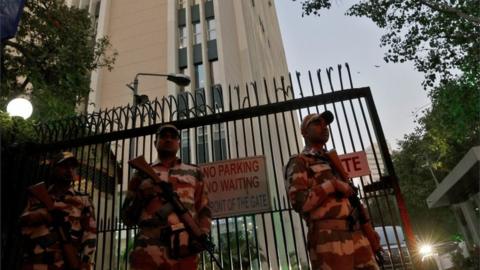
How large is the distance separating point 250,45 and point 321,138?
18171 millimetres

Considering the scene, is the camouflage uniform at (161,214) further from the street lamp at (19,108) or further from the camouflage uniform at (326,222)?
the street lamp at (19,108)

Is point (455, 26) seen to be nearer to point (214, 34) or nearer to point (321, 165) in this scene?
point (321, 165)

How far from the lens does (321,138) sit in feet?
9.84

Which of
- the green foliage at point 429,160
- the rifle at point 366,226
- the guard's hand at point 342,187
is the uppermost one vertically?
the green foliage at point 429,160

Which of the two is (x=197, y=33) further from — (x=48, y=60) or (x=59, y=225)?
(x=59, y=225)

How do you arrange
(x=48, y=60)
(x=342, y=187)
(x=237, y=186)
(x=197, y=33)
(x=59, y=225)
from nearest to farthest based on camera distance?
1. (x=342, y=187)
2. (x=59, y=225)
3. (x=237, y=186)
4. (x=48, y=60)
5. (x=197, y=33)

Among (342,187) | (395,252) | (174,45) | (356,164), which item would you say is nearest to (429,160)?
(395,252)

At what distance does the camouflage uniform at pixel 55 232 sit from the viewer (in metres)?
2.99

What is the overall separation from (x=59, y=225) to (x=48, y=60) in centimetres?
468

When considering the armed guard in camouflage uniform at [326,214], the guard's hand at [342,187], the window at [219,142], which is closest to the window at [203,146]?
the window at [219,142]

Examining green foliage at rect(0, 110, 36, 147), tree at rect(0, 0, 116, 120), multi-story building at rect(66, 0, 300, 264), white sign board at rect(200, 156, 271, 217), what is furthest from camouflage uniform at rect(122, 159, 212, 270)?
multi-story building at rect(66, 0, 300, 264)

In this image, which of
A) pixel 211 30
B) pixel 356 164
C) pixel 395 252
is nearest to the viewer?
pixel 356 164

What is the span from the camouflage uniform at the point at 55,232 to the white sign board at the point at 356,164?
2.52 m

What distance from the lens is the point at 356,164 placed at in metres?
3.54
